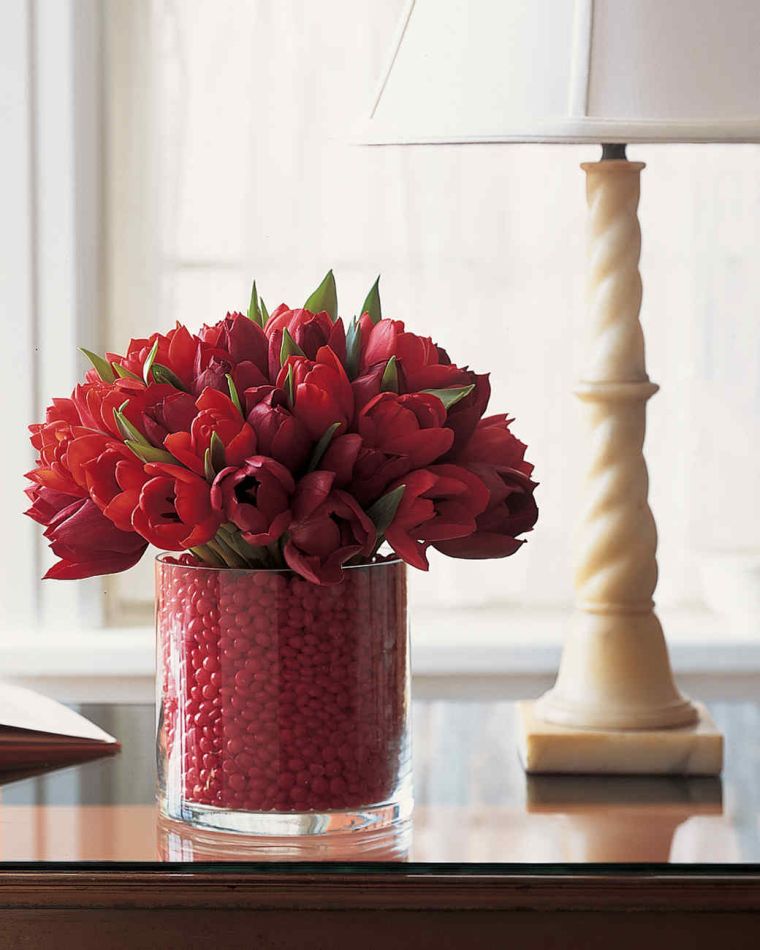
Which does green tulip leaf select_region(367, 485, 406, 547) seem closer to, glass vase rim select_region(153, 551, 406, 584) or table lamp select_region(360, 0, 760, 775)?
glass vase rim select_region(153, 551, 406, 584)

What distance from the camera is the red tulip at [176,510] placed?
25.8 inches

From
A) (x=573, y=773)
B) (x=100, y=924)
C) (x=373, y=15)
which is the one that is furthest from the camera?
(x=373, y=15)

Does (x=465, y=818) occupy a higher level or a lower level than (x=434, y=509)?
lower

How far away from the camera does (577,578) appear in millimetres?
913

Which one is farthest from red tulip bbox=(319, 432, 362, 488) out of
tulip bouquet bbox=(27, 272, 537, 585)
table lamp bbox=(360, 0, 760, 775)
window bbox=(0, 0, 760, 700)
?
window bbox=(0, 0, 760, 700)

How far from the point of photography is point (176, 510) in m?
0.66

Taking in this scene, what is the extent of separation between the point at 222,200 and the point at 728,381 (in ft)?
1.97

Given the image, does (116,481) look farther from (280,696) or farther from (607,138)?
(607,138)

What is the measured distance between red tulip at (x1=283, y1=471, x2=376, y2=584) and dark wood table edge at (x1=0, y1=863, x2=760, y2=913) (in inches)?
6.1

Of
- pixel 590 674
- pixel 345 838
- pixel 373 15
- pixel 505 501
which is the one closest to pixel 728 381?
pixel 373 15

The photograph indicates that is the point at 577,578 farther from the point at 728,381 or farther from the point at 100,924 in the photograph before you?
the point at 728,381

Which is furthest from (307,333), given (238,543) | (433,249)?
(433,249)

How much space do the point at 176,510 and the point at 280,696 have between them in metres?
0.12

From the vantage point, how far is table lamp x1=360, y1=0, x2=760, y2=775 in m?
0.75
